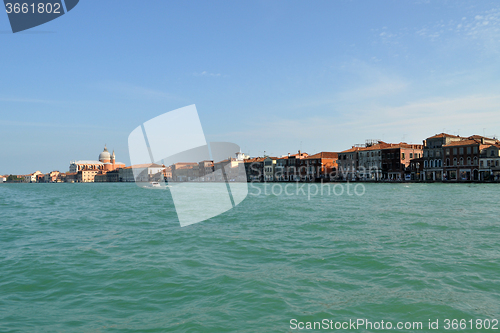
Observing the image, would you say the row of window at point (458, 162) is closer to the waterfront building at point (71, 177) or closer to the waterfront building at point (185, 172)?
the waterfront building at point (185, 172)

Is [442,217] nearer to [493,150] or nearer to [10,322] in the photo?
[10,322]

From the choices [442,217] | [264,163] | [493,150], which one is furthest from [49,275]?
[264,163]

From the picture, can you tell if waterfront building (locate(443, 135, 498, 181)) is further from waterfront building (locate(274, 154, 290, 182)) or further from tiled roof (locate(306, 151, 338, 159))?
waterfront building (locate(274, 154, 290, 182))

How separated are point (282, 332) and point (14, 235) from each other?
37.4 ft

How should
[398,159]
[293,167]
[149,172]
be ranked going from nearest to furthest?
[398,159], [293,167], [149,172]

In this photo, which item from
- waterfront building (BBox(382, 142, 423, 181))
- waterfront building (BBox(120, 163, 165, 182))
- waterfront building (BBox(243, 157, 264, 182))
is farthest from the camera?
waterfront building (BBox(120, 163, 165, 182))

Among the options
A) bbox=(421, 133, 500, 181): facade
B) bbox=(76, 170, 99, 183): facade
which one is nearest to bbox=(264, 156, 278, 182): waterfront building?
bbox=(421, 133, 500, 181): facade

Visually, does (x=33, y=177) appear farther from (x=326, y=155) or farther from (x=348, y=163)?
(x=348, y=163)

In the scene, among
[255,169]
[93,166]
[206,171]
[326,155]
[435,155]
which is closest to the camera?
[435,155]

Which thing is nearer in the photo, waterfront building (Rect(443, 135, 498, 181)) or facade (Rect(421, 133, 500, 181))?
waterfront building (Rect(443, 135, 498, 181))

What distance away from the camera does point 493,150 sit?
48.9 metres

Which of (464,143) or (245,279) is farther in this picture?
(464,143)

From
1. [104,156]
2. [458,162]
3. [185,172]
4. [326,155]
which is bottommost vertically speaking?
[185,172]

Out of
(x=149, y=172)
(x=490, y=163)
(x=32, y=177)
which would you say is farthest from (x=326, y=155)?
(x=32, y=177)
